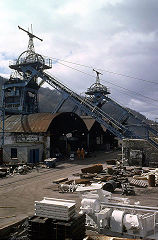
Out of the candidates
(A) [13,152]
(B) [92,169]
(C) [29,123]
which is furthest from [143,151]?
(C) [29,123]

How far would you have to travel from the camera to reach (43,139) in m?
32.7

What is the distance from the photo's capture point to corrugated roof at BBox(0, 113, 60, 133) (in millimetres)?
33594

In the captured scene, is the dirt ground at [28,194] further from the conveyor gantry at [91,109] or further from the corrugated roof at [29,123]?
the conveyor gantry at [91,109]

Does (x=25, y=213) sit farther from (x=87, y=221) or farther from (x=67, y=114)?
(x=67, y=114)

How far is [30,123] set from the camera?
35844 millimetres

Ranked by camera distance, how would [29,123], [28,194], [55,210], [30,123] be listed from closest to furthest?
[55,210] < [28,194] < [30,123] < [29,123]

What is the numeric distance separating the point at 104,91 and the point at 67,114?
22659mm

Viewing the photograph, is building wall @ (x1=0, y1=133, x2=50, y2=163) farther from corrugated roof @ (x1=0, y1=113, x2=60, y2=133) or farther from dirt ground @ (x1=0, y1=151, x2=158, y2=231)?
dirt ground @ (x1=0, y1=151, x2=158, y2=231)

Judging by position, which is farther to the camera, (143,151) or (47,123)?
(47,123)

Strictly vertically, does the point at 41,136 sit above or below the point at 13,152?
above

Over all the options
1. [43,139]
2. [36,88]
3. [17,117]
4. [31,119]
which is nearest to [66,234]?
[43,139]

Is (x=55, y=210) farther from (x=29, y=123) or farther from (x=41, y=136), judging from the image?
(x=29, y=123)

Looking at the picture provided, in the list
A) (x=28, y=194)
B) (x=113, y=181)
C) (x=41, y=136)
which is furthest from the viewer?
(x=41, y=136)

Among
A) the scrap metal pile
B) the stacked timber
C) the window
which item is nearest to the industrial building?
the window
